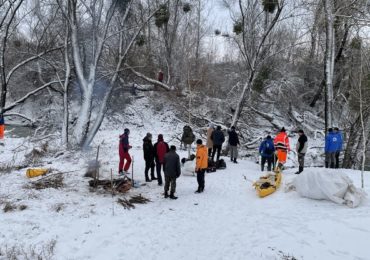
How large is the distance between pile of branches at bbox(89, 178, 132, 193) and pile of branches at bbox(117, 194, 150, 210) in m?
0.64

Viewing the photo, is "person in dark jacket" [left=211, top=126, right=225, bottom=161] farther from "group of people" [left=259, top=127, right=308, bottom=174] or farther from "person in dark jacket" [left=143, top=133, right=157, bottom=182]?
"person in dark jacket" [left=143, top=133, right=157, bottom=182]

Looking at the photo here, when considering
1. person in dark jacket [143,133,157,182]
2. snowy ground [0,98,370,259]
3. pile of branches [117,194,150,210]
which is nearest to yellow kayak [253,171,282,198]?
snowy ground [0,98,370,259]

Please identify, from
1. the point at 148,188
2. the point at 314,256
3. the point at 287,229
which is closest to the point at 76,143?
the point at 148,188

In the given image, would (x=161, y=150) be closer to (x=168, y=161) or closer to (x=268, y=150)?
(x=168, y=161)

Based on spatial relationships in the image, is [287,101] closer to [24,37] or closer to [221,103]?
[221,103]

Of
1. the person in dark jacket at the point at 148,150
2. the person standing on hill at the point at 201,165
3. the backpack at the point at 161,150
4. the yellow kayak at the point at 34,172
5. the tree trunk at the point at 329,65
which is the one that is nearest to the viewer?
the person standing on hill at the point at 201,165

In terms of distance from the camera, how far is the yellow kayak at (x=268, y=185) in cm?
964

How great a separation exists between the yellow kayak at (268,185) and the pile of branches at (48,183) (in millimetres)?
6049

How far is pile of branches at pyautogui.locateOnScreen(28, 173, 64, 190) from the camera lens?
9824 millimetres

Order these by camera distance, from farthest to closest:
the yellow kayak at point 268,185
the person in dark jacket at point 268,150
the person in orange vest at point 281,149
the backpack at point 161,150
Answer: the person in dark jacket at point 268,150, the person in orange vest at point 281,149, the backpack at point 161,150, the yellow kayak at point 268,185

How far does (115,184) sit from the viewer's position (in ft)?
34.3

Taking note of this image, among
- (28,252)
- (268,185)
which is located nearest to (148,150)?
(268,185)

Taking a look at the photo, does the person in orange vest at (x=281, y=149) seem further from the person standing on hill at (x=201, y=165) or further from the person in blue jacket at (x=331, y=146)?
the person standing on hill at (x=201, y=165)

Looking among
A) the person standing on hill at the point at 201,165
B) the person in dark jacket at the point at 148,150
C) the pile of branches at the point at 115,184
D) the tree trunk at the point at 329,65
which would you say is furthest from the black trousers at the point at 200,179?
the tree trunk at the point at 329,65
